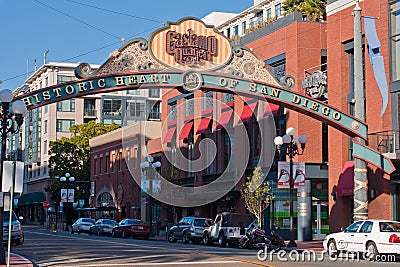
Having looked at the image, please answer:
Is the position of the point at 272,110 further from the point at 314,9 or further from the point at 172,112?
the point at 172,112

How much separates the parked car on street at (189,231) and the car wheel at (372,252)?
46.8 ft

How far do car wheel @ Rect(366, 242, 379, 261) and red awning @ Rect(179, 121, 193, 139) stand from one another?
34.7 m

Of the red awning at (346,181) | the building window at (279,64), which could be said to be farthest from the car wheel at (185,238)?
the building window at (279,64)

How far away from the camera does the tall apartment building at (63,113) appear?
328 feet

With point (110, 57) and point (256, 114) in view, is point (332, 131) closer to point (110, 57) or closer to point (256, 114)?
point (256, 114)

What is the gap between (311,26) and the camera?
43312 millimetres

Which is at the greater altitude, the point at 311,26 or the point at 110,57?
the point at 311,26

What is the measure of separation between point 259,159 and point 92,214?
37742 millimetres

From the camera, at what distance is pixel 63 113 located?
10238cm

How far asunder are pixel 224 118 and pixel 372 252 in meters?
28.2

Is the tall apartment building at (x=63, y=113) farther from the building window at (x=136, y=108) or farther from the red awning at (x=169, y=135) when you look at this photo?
the red awning at (x=169, y=135)

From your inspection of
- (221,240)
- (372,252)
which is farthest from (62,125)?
(372,252)

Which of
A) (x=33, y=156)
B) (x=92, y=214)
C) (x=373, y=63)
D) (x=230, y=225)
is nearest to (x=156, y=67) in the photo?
(x=230, y=225)

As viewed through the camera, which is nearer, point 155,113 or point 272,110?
point 272,110
